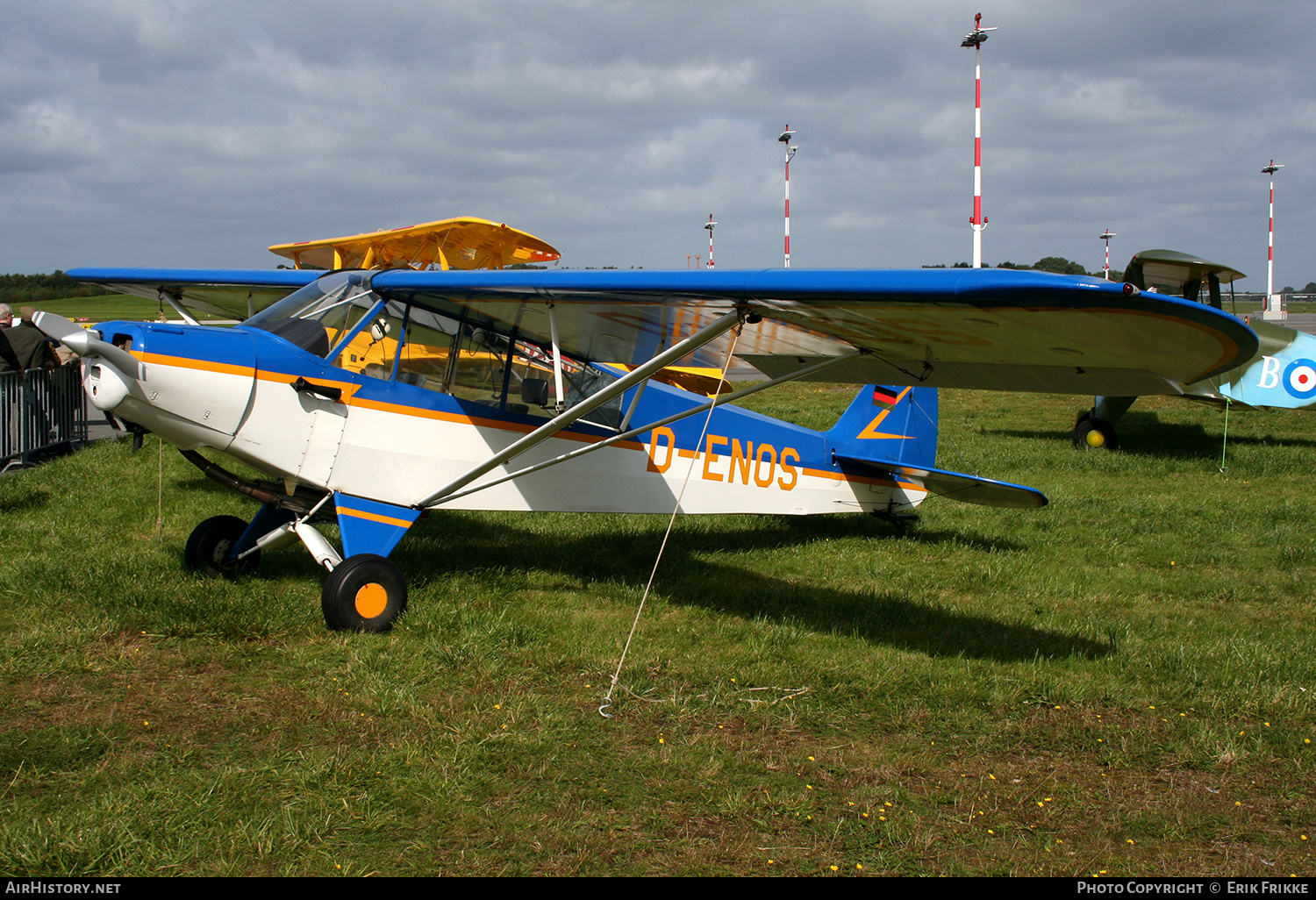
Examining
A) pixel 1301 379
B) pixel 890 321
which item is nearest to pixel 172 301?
pixel 890 321

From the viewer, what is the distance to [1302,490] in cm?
1015

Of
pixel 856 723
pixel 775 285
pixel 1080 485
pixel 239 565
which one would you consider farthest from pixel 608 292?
pixel 1080 485

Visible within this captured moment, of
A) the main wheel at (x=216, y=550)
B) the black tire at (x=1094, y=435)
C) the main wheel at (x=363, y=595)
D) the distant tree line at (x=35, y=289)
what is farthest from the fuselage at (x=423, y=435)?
the distant tree line at (x=35, y=289)

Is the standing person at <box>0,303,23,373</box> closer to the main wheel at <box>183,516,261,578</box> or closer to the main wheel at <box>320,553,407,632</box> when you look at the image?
the main wheel at <box>183,516,261,578</box>

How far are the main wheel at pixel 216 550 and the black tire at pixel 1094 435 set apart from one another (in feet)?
37.6

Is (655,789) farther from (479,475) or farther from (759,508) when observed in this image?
(759,508)

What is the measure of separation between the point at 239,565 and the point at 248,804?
3.20 meters

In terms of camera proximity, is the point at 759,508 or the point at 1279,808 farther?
the point at 759,508

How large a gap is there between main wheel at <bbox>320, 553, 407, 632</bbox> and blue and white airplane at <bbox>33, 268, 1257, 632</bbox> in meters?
0.01

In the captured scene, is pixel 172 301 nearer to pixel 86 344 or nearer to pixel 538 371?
pixel 86 344

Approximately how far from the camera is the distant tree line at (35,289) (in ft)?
123

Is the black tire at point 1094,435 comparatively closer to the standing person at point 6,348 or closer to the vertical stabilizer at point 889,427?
the vertical stabilizer at point 889,427

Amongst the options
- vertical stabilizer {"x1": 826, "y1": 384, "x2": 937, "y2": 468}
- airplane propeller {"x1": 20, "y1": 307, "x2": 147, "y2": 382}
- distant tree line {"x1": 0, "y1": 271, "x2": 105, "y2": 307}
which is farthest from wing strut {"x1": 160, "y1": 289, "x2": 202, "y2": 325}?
distant tree line {"x1": 0, "y1": 271, "x2": 105, "y2": 307}

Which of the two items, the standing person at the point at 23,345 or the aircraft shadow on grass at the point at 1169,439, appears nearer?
the standing person at the point at 23,345
